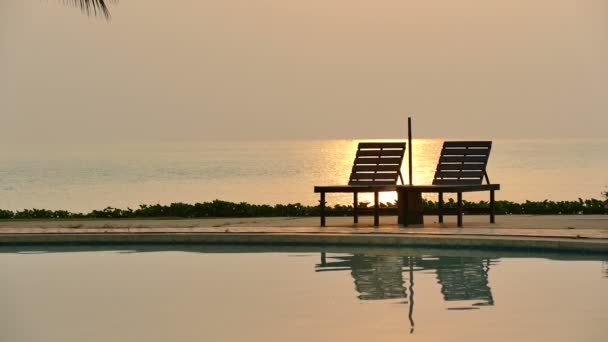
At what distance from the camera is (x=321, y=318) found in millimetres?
10656

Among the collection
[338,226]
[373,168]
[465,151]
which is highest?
[465,151]

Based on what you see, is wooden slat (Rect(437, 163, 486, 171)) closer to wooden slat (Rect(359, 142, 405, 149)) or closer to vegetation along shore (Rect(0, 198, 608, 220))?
wooden slat (Rect(359, 142, 405, 149))

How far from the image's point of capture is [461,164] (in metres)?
16.9

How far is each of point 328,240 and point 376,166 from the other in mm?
1975

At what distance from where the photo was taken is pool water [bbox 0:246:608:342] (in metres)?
10.1

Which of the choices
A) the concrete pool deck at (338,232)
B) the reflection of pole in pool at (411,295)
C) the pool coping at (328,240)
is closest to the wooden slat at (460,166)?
the concrete pool deck at (338,232)

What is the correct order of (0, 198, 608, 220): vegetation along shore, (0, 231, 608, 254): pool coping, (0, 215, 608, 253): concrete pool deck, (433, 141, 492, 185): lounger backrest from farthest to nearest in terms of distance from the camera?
(0, 198, 608, 220): vegetation along shore
(433, 141, 492, 185): lounger backrest
(0, 215, 608, 253): concrete pool deck
(0, 231, 608, 254): pool coping

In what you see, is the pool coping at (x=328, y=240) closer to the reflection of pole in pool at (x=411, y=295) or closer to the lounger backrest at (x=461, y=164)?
the reflection of pole in pool at (x=411, y=295)

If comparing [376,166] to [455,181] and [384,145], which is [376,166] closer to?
[384,145]

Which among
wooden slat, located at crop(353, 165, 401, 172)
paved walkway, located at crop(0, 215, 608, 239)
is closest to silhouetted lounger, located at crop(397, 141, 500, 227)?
paved walkway, located at crop(0, 215, 608, 239)

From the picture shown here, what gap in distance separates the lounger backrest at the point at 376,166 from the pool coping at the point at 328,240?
1.62 m

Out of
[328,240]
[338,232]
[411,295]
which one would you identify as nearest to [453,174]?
[338,232]

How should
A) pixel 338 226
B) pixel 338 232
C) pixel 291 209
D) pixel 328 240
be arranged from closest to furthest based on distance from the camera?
1. pixel 328 240
2. pixel 338 232
3. pixel 338 226
4. pixel 291 209

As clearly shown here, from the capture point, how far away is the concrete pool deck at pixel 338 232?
14547 millimetres
